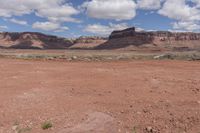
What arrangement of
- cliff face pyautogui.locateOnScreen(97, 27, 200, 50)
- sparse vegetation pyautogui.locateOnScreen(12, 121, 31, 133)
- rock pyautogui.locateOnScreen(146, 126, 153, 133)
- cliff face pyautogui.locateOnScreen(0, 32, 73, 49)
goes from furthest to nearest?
cliff face pyautogui.locateOnScreen(0, 32, 73, 49), cliff face pyautogui.locateOnScreen(97, 27, 200, 50), sparse vegetation pyautogui.locateOnScreen(12, 121, 31, 133), rock pyautogui.locateOnScreen(146, 126, 153, 133)

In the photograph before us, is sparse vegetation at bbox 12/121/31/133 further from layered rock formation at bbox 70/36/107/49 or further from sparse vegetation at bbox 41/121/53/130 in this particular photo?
layered rock formation at bbox 70/36/107/49

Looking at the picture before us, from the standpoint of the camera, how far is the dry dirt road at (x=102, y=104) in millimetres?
7438

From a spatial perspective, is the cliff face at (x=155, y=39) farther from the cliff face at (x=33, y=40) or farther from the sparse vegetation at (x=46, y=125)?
the sparse vegetation at (x=46, y=125)

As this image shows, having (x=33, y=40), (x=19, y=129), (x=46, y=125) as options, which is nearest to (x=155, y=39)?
(x=33, y=40)

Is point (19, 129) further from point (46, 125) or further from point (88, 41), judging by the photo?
point (88, 41)

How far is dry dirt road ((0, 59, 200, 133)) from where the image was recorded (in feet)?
24.4

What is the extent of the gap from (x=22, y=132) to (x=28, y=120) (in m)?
0.58

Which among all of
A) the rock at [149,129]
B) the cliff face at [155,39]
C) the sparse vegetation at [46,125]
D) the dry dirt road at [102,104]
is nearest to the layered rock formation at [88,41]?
the cliff face at [155,39]

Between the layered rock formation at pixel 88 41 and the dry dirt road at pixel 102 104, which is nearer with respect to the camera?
the dry dirt road at pixel 102 104

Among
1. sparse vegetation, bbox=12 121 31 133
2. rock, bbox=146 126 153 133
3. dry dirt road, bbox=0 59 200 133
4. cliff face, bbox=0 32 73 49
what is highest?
cliff face, bbox=0 32 73 49

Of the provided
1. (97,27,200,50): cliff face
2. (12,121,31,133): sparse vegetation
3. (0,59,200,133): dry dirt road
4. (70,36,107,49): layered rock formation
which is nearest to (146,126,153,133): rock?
(0,59,200,133): dry dirt road

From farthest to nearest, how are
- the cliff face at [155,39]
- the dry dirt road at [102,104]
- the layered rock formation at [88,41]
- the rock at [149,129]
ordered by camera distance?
the layered rock formation at [88,41], the cliff face at [155,39], the dry dirt road at [102,104], the rock at [149,129]

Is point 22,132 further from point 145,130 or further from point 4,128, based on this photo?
point 145,130

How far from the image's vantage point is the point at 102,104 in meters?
8.80
